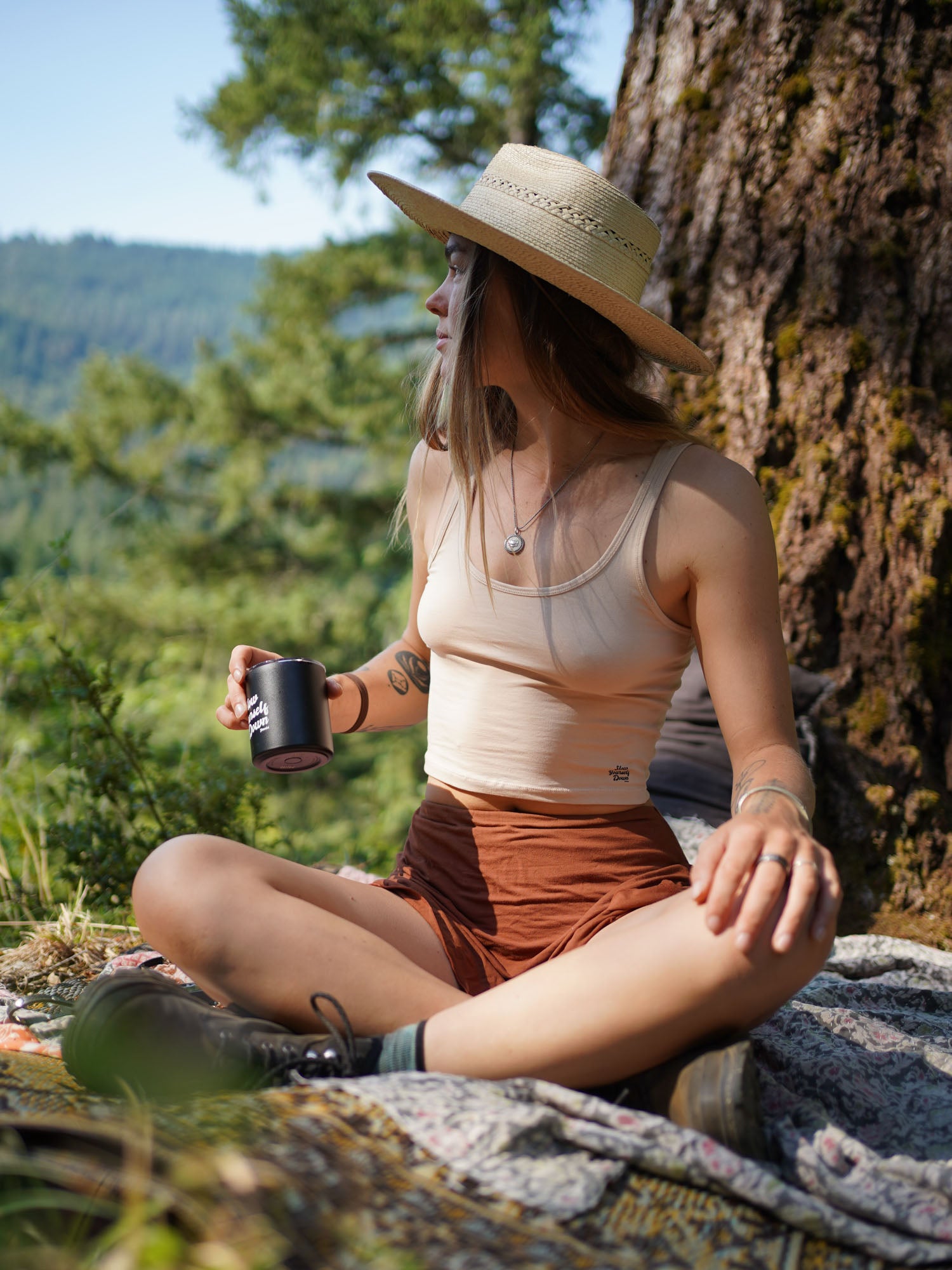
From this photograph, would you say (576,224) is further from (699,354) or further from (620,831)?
(620,831)

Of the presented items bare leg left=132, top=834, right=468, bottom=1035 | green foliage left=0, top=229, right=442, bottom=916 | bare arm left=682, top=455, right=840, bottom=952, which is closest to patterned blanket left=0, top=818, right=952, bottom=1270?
bare leg left=132, top=834, right=468, bottom=1035

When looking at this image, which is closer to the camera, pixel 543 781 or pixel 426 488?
pixel 543 781

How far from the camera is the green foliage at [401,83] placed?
7664mm

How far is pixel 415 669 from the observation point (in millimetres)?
2289

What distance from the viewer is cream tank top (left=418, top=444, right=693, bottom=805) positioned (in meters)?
1.80

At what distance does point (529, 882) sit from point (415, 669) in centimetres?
68

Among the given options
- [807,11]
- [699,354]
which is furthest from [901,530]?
[807,11]

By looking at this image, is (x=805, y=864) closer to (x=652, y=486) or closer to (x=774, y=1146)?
(x=774, y=1146)

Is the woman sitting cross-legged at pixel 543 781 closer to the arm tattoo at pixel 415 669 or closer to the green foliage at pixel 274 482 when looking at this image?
the arm tattoo at pixel 415 669

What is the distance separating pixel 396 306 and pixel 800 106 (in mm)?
8254

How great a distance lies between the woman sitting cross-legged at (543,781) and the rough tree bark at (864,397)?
102 centimetres

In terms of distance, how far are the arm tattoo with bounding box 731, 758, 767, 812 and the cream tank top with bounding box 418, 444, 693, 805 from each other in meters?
0.27

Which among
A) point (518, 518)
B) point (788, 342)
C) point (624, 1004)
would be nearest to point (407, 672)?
point (518, 518)

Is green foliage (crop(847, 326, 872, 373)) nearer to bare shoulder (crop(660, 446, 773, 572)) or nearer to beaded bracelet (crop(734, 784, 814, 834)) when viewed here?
bare shoulder (crop(660, 446, 773, 572))
